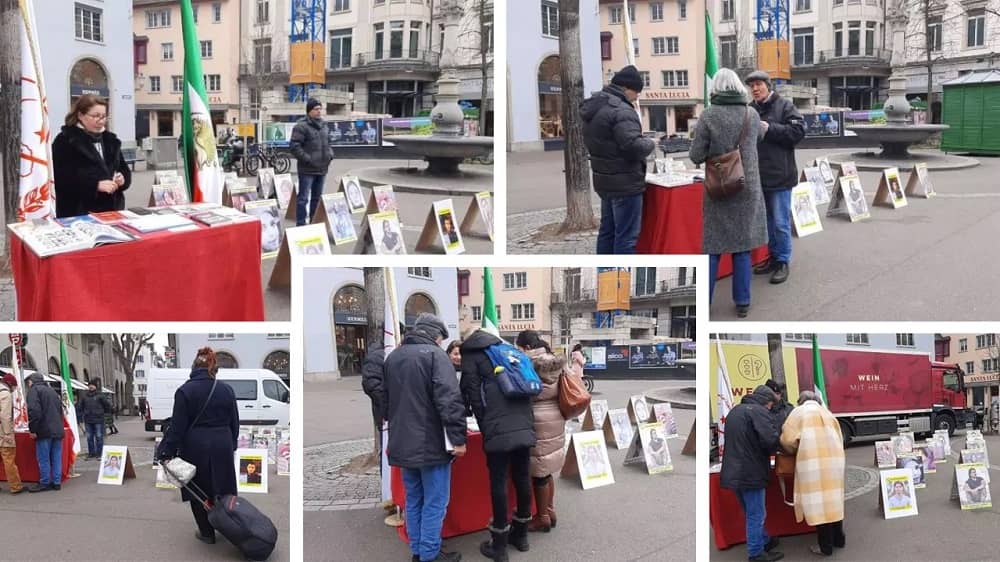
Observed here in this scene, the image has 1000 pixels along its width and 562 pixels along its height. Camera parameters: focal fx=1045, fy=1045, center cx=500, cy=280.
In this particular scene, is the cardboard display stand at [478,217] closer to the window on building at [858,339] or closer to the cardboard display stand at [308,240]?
the cardboard display stand at [308,240]

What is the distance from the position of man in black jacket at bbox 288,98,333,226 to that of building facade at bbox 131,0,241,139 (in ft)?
2.05

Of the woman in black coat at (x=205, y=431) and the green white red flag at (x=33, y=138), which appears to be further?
the green white red flag at (x=33, y=138)

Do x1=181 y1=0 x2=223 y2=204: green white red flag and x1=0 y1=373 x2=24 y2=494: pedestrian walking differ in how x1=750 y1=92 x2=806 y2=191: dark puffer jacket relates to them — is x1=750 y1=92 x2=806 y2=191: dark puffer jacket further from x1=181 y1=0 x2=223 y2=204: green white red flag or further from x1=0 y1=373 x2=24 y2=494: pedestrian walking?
x1=0 y1=373 x2=24 y2=494: pedestrian walking

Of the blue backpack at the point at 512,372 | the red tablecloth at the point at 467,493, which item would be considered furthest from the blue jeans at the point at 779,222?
the red tablecloth at the point at 467,493

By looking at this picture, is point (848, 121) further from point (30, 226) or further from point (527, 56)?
point (30, 226)

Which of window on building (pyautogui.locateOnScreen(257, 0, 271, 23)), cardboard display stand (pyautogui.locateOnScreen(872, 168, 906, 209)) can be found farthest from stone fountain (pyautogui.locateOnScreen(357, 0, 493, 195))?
cardboard display stand (pyautogui.locateOnScreen(872, 168, 906, 209))

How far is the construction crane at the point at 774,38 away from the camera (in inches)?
319

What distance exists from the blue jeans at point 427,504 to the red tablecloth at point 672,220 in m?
2.28

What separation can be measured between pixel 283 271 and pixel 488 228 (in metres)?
1.86

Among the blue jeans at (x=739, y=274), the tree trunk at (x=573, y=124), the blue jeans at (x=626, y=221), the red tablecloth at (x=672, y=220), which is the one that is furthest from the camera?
the tree trunk at (x=573, y=124)

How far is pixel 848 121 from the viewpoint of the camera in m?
10.0

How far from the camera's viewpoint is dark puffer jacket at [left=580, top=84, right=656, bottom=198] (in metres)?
5.95

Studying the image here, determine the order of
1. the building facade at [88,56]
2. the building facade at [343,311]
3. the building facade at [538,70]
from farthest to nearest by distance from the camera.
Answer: the building facade at [538,70]
the building facade at [88,56]
the building facade at [343,311]

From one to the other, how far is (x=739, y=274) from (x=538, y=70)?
344 centimetres
